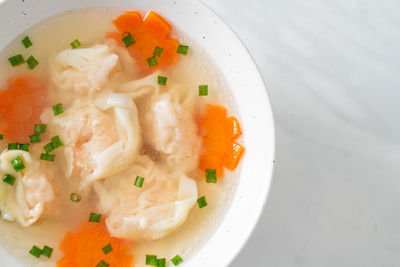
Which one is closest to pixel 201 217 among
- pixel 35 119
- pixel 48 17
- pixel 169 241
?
pixel 169 241

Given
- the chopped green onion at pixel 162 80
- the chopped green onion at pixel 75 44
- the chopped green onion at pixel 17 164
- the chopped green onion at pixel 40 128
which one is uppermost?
the chopped green onion at pixel 75 44

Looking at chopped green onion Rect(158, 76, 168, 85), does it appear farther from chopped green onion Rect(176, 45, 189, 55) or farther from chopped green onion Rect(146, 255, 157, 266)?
chopped green onion Rect(146, 255, 157, 266)

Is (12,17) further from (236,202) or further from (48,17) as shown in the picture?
(236,202)

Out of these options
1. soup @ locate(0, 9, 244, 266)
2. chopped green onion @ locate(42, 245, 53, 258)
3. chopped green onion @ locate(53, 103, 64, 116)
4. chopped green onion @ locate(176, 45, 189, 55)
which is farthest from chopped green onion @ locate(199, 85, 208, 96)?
chopped green onion @ locate(42, 245, 53, 258)

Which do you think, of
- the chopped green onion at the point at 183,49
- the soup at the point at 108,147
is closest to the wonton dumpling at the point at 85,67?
the soup at the point at 108,147

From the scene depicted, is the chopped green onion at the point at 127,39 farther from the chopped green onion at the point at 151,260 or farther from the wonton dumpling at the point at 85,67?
the chopped green onion at the point at 151,260

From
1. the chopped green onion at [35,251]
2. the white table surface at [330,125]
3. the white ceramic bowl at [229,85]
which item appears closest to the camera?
the white ceramic bowl at [229,85]
